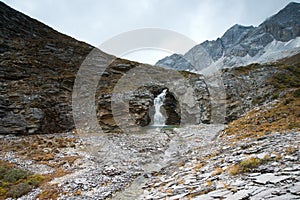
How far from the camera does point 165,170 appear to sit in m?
15.3

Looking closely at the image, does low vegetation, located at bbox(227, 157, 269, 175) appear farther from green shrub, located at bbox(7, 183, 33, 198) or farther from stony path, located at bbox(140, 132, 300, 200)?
green shrub, located at bbox(7, 183, 33, 198)

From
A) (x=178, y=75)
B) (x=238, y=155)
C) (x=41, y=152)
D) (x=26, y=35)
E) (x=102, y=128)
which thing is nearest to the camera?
(x=238, y=155)

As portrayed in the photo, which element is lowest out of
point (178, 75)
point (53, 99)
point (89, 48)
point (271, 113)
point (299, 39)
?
point (271, 113)

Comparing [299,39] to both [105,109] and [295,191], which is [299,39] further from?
[295,191]

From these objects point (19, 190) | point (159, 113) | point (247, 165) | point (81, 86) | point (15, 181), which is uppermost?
point (81, 86)

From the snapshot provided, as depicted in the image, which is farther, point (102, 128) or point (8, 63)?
point (8, 63)

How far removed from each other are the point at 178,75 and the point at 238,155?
1457 inches

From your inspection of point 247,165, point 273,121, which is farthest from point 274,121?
point 247,165

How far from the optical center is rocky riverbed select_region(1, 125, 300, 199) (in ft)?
27.8

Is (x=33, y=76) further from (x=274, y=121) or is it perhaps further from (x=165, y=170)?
(x=274, y=121)

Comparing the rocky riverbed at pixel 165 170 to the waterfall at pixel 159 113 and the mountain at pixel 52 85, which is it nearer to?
the mountain at pixel 52 85

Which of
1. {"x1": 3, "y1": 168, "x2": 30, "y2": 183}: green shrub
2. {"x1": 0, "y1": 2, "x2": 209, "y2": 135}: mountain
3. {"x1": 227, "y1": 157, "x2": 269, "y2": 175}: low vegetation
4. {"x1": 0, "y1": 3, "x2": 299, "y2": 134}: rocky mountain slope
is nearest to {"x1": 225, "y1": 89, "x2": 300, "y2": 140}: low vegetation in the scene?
{"x1": 227, "y1": 157, "x2": 269, "y2": 175}: low vegetation

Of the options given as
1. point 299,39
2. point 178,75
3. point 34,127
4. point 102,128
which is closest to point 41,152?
point 34,127

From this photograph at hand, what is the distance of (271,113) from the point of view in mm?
21406
